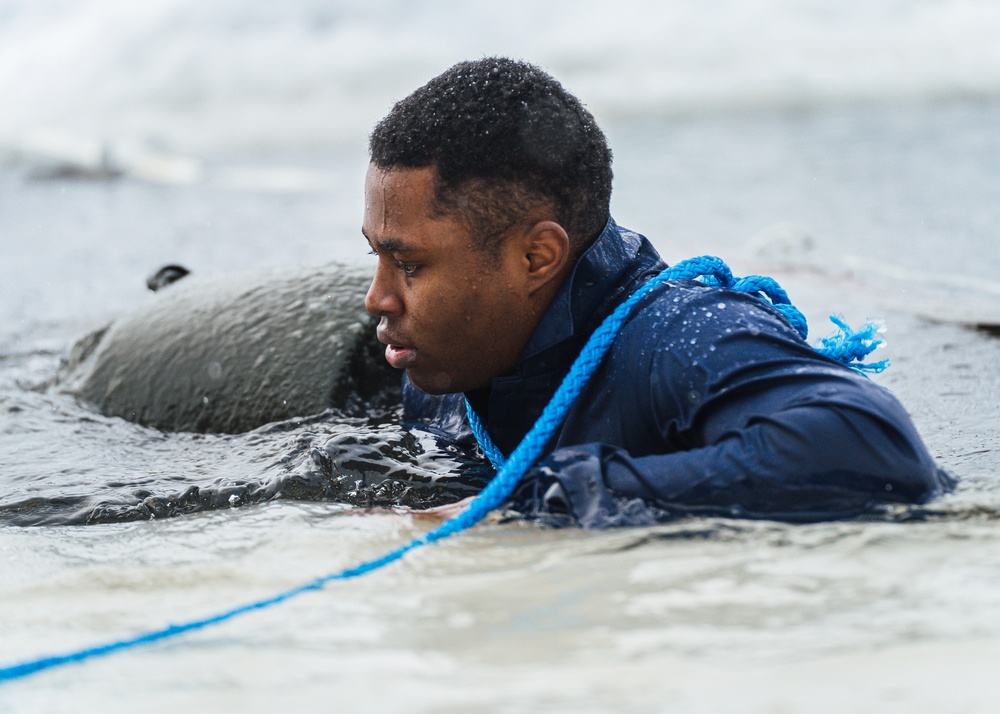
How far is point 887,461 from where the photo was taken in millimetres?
2256

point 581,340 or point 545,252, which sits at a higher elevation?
point 545,252

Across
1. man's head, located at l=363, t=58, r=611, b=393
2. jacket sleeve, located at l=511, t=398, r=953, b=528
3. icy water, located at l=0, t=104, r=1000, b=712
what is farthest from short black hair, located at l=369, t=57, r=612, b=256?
icy water, located at l=0, t=104, r=1000, b=712

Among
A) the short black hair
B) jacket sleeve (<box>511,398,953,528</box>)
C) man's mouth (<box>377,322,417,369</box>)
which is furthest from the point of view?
man's mouth (<box>377,322,417,369</box>)

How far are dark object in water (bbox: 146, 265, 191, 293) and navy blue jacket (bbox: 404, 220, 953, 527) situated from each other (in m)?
2.77

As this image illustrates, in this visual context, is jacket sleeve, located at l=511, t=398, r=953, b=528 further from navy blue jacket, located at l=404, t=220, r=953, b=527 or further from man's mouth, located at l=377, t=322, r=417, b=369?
man's mouth, located at l=377, t=322, r=417, b=369

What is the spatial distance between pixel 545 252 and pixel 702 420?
1.75 ft

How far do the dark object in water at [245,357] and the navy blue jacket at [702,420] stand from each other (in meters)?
1.34

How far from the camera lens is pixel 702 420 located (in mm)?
2432

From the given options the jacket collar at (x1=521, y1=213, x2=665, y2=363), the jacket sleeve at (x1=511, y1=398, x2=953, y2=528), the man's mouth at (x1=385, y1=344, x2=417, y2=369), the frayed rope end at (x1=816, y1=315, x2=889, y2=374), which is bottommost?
the jacket sleeve at (x1=511, y1=398, x2=953, y2=528)

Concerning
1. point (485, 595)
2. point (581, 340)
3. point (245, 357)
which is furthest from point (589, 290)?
point (245, 357)

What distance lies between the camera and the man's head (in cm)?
262

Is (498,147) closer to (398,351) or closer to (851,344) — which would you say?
(398,351)

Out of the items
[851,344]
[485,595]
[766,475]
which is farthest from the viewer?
[851,344]

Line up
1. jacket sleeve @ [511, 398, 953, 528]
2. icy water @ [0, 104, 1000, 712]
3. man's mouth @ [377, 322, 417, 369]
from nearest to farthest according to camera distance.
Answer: icy water @ [0, 104, 1000, 712] < jacket sleeve @ [511, 398, 953, 528] < man's mouth @ [377, 322, 417, 369]
